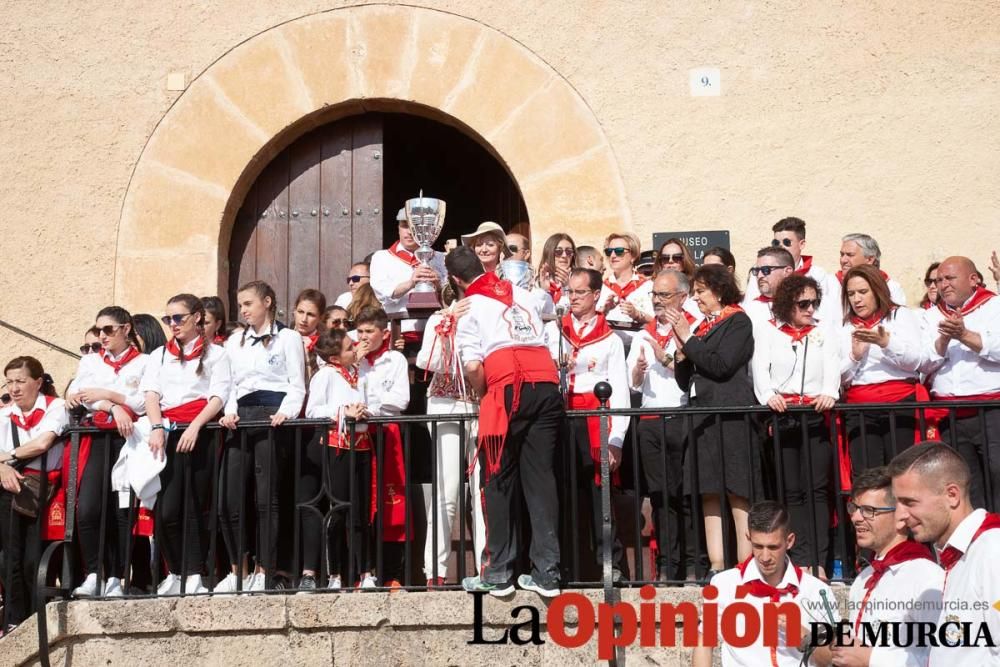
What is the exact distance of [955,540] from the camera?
427cm

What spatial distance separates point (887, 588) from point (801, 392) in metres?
1.81

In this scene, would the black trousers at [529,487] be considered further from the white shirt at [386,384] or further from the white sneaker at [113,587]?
the white sneaker at [113,587]

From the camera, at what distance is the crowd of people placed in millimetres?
6559

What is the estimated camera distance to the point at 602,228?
30.5ft

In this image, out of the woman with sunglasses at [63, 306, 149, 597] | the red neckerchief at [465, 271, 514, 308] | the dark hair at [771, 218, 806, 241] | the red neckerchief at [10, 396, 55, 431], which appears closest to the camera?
the red neckerchief at [465, 271, 514, 308]

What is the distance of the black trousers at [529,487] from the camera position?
21.0 feet

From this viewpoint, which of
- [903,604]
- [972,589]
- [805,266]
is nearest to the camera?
[972,589]

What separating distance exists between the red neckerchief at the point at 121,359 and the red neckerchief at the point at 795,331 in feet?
12.2

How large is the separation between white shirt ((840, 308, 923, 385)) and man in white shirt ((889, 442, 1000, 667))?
86.3 inches

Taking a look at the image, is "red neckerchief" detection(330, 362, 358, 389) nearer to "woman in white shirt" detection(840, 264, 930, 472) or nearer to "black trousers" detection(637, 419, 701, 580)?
"black trousers" detection(637, 419, 701, 580)

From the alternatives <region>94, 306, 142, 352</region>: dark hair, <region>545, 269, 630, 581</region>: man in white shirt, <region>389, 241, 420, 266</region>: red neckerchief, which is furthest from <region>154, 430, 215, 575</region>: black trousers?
<region>545, 269, 630, 581</region>: man in white shirt

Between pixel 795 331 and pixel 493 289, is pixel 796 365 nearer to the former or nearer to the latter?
pixel 795 331

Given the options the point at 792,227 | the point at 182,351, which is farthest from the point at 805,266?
the point at 182,351

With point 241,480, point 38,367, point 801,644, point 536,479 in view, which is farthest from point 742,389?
point 38,367
